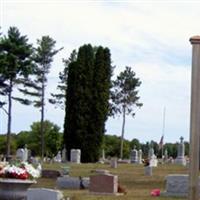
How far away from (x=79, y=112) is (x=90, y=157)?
4.69 metres

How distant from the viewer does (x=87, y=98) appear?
5884 centimetres

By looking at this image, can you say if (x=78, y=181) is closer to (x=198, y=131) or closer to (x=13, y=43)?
(x=198, y=131)

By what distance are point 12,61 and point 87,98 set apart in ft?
32.6

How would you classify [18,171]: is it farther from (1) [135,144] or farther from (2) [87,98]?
(1) [135,144]

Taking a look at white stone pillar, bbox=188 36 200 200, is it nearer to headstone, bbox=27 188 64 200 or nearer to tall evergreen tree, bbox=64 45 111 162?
headstone, bbox=27 188 64 200

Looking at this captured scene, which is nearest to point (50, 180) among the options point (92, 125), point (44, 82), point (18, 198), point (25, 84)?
point (18, 198)

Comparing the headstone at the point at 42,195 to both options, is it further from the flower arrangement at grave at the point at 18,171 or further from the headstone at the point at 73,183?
the headstone at the point at 73,183

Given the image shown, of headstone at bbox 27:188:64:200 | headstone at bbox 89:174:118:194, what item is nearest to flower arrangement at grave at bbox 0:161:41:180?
headstone at bbox 27:188:64:200

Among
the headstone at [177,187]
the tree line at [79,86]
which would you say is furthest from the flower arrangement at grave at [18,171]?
the tree line at [79,86]

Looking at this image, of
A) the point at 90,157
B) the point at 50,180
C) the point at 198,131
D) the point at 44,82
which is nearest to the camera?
the point at 198,131

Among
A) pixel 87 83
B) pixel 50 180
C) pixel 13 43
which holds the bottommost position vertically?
pixel 50 180

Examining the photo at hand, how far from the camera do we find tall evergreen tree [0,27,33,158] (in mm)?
63906

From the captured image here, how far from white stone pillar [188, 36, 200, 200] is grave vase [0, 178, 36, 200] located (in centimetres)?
831

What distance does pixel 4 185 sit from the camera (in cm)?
1431
